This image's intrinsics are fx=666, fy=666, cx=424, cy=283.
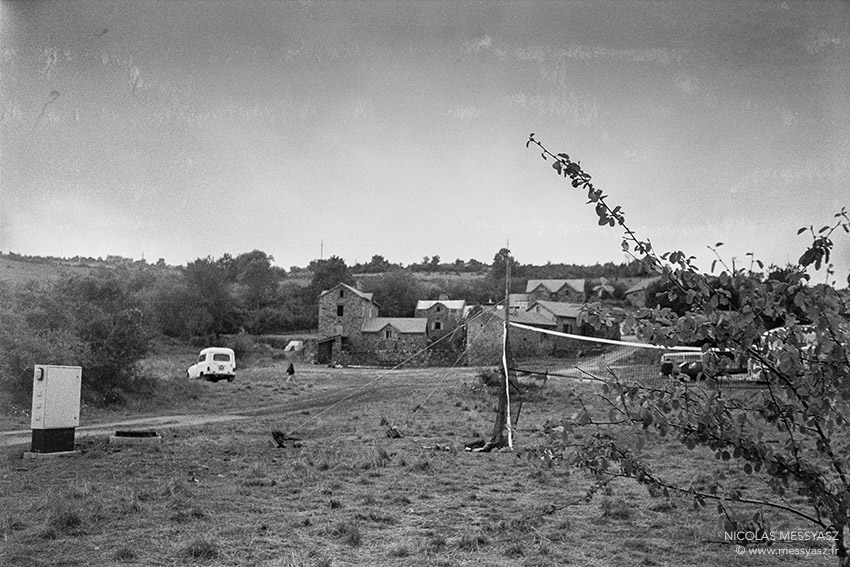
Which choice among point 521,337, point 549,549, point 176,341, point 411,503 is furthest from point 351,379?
point 549,549

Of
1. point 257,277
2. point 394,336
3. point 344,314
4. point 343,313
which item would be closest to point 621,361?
point 394,336

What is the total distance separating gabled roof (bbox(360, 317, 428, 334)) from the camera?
35344 mm

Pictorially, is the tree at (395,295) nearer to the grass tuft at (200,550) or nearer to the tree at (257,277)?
the tree at (257,277)

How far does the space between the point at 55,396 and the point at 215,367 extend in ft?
50.6

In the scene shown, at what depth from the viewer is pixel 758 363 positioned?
189 cm

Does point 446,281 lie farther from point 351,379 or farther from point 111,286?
point 111,286

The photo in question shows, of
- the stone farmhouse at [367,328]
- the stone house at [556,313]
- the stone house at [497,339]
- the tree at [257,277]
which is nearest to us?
the stone house at [497,339]

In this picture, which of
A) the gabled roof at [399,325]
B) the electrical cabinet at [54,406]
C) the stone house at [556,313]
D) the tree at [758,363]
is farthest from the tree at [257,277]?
the tree at [758,363]

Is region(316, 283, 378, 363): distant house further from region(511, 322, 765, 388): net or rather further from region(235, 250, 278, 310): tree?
region(511, 322, 765, 388): net

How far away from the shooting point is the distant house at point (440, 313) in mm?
35091

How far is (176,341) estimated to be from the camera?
29.1 metres

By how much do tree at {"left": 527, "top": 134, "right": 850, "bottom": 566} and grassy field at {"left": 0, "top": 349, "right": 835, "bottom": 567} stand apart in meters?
0.70

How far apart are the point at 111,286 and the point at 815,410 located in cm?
1822

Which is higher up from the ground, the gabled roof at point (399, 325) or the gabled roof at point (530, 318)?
the gabled roof at point (530, 318)
